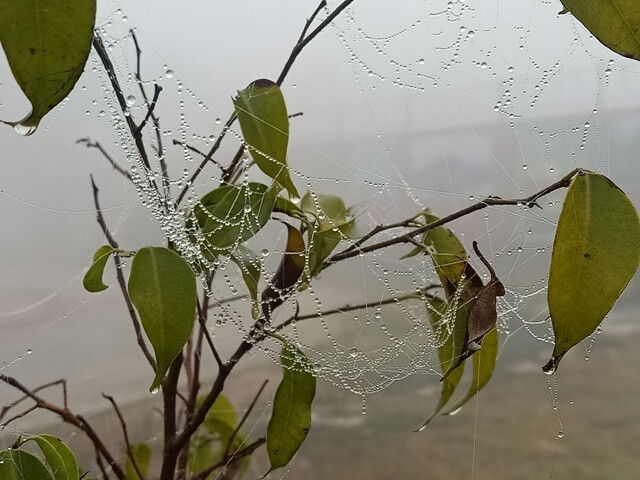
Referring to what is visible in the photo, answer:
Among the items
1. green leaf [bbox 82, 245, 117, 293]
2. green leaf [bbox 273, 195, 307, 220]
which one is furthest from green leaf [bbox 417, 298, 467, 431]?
green leaf [bbox 82, 245, 117, 293]

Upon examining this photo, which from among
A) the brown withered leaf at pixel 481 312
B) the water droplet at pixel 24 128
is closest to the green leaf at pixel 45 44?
the water droplet at pixel 24 128

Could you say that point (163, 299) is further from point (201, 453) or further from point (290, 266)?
point (201, 453)

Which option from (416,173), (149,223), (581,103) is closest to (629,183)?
(581,103)

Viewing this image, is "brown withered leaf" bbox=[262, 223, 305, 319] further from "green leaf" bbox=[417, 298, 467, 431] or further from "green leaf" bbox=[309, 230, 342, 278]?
"green leaf" bbox=[417, 298, 467, 431]

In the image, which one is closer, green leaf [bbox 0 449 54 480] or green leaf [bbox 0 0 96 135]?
green leaf [bbox 0 0 96 135]

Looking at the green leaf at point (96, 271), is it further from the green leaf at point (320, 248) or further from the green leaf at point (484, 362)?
the green leaf at point (484, 362)

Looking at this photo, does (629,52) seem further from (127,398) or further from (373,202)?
(127,398)
